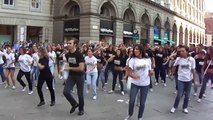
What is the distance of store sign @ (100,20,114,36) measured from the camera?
30.9 m

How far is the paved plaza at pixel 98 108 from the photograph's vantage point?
7293 millimetres

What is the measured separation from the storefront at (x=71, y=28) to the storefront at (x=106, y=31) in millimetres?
2509

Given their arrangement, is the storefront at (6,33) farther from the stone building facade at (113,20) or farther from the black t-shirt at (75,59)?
the black t-shirt at (75,59)

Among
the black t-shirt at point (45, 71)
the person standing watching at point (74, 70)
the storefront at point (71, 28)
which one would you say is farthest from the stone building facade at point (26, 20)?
the person standing watching at point (74, 70)

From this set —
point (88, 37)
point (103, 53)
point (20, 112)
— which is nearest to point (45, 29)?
point (88, 37)

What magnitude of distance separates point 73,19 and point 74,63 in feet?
80.1

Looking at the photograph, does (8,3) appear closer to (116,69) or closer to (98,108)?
(116,69)

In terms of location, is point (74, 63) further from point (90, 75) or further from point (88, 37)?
point (88, 37)

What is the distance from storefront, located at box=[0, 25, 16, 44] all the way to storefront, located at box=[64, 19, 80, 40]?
17.9 ft

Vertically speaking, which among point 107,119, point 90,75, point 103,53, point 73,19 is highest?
point 73,19

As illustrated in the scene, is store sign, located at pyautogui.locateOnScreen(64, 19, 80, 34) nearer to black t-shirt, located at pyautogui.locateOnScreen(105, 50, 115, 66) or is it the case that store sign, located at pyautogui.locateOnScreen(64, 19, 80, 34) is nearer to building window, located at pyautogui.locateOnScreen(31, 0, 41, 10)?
building window, located at pyautogui.locateOnScreen(31, 0, 41, 10)

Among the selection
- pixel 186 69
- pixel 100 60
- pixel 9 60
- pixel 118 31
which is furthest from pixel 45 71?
pixel 118 31

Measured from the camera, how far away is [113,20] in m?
32.4

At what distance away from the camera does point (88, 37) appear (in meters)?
29.0
